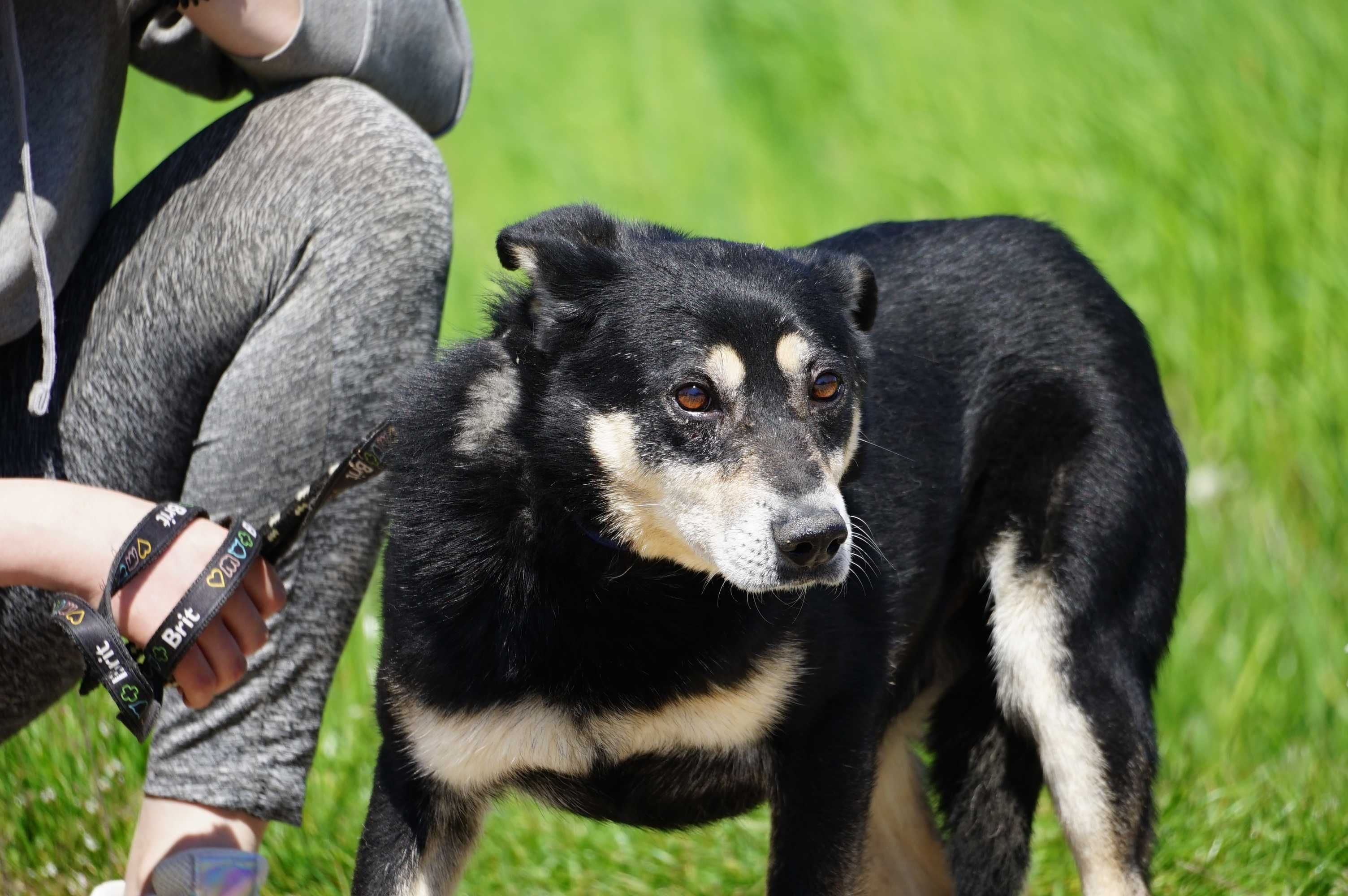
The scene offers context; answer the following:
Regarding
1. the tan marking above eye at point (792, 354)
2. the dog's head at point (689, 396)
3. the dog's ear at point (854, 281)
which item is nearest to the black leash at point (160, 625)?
the dog's head at point (689, 396)

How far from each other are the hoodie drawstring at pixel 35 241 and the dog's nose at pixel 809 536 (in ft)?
3.86

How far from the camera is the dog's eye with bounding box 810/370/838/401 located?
221 centimetres

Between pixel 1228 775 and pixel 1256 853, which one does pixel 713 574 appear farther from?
pixel 1228 775

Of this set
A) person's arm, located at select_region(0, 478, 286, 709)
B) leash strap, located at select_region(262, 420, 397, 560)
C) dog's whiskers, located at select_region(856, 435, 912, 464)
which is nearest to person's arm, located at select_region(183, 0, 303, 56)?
leash strap, located at select_region(262, 420, 397, 560)

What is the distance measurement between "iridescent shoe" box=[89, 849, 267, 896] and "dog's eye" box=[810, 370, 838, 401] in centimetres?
118

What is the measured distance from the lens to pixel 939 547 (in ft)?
9.03

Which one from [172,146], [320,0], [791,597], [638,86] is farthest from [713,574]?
[638,86]

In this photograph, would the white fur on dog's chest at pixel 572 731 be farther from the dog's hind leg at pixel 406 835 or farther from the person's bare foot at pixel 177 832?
the person's bare foot at pixel 177 832

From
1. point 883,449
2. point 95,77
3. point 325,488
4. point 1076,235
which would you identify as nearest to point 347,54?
point 95,77

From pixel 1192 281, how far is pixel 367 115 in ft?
11.6

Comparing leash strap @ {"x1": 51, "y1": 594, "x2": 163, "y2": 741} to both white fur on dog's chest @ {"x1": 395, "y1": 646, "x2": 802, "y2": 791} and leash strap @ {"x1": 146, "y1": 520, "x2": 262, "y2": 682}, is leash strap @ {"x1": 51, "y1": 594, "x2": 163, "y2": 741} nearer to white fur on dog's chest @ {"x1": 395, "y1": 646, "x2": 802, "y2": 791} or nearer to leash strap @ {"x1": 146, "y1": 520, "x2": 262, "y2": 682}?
leash strap @ {"x1": 146, "y1": 520, "x2": 262, "y2": 682}

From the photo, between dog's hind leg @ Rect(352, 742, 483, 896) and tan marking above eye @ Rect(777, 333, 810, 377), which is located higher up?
tan marking above eye @ Rect(777, 333, 810, 377)

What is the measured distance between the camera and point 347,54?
8.40 feet

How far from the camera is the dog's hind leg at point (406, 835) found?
221 cm
